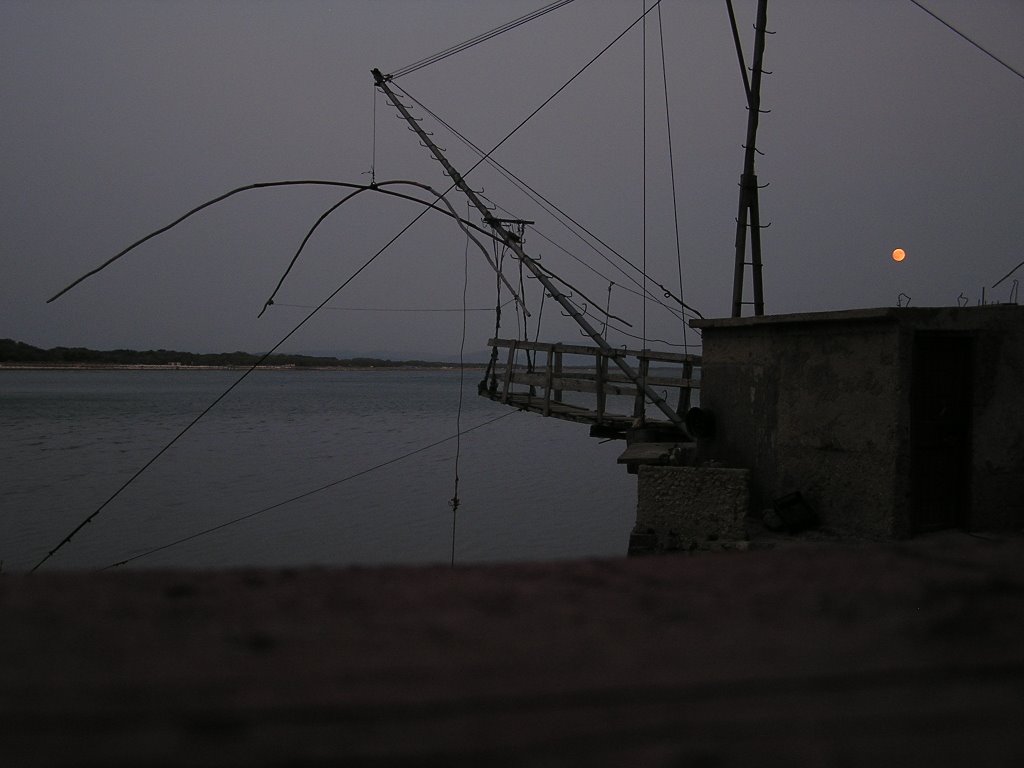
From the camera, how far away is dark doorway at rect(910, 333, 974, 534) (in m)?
7.27

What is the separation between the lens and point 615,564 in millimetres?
1393

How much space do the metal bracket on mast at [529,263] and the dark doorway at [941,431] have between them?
4705mm

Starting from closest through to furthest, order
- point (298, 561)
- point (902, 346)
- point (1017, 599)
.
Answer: point (1017, 599) < point (902, 346) < point (298, 561)

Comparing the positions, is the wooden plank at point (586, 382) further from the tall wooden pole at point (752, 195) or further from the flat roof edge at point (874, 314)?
the flat roof edge at point (874, 314)

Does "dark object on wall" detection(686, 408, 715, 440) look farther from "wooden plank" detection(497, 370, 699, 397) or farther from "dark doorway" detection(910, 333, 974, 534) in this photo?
"wooden plank" detection(497, 370, 699, 397)

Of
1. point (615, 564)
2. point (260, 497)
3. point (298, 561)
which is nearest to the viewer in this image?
point (615, 564)

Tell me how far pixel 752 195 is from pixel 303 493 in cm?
1298

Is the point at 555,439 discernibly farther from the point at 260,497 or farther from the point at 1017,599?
the point at 1017,599

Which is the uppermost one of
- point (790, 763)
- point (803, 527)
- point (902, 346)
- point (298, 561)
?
point (902, 346)

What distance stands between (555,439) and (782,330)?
26.9 m

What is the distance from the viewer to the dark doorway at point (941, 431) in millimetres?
7266

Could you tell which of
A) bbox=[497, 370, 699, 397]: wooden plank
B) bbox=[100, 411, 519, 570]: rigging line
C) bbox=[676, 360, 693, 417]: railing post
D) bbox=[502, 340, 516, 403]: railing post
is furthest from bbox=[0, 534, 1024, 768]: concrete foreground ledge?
bbox=[502, 340, 516, 403]: railing post

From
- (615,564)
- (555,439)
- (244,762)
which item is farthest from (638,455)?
(555,439)

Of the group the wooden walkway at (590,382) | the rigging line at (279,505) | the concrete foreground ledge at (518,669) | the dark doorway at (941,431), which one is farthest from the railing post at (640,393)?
the concrete foreground ledge at (518,669)
